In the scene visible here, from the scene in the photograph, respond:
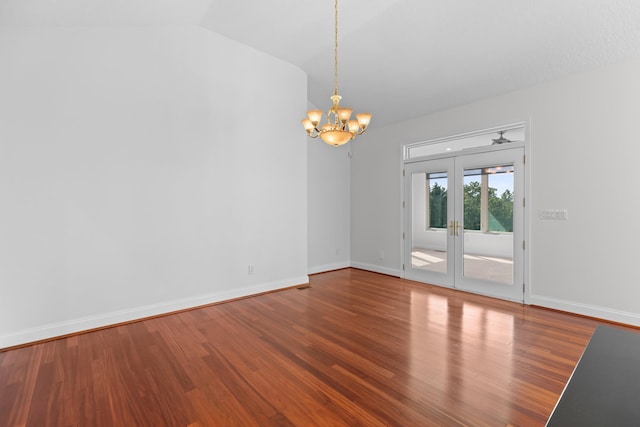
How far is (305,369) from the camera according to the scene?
102 inches

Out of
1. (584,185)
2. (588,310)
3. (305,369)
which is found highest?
(584,185)

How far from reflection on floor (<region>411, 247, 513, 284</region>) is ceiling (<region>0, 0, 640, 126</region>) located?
8.31 ft

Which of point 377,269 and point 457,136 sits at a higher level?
point 457,136

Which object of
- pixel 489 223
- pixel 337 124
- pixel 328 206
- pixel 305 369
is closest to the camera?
pixel 305 369

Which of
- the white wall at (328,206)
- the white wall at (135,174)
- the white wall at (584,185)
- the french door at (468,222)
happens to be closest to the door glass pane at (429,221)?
the french door at (468,222)

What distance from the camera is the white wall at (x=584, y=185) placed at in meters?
3.52

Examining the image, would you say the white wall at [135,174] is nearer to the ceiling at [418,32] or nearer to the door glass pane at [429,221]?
the ceiling at [418,32]

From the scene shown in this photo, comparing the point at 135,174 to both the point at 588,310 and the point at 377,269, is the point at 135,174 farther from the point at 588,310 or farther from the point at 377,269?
the point at 588,310

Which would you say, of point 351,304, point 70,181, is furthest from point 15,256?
point 351,304

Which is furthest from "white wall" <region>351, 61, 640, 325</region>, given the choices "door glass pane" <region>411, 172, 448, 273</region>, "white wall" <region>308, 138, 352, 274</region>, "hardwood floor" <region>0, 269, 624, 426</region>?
"white wall" <region>308, 138, 352, 274</region>

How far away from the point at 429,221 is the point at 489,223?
3.43 ft

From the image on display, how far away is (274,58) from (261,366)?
4614 millimetres

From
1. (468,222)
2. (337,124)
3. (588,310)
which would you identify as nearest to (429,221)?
(468,222)

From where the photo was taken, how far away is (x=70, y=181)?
11.2 ft
